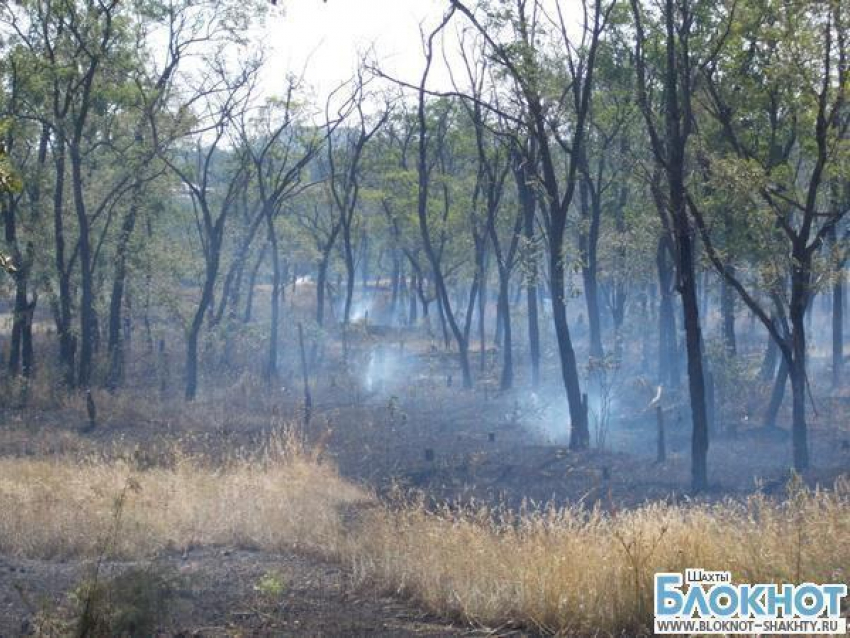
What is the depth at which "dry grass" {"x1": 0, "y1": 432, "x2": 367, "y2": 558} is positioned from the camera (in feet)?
35.1

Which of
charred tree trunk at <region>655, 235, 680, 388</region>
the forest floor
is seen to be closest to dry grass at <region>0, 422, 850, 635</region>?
the forest floor

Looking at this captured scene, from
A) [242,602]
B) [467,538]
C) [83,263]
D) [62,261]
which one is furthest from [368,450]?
[62,261]

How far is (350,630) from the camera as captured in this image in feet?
23.7

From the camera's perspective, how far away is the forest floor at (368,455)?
25.5ft

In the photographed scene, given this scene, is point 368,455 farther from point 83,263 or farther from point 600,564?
point 600,564

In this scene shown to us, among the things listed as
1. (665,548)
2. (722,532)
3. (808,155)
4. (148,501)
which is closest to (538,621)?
(665,548)

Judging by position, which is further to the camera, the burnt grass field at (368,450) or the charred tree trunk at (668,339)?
the charred tree trunk at (668,339)

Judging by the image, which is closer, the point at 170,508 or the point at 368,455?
the point at 170,508

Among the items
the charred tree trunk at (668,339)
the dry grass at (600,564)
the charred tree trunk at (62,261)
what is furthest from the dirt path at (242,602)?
the charred tree trunk at (668,339)

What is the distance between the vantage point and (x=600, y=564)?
7.39 m

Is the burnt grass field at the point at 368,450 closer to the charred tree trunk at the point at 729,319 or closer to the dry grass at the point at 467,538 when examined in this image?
the dry grass at the point at 467,538
